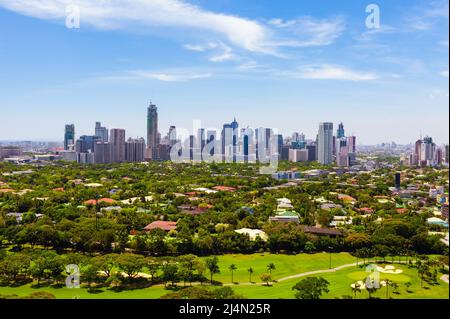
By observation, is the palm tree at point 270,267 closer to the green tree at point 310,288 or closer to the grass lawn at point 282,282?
the grass lawn at point 282,282

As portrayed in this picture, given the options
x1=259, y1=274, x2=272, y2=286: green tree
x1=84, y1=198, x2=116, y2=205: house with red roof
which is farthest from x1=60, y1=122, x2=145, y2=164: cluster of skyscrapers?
x1=259, y1=274, x2=272, y2=286: green tree

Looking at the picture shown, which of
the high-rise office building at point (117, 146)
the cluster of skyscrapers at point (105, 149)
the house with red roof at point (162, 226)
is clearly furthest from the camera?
the cluster of skyscrapers at point (105, 149)

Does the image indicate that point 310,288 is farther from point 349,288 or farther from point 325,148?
point 325,148

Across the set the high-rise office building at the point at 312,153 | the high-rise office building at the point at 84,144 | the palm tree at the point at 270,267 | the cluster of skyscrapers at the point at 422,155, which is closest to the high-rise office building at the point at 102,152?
the high-rise office building at the point at 84,144

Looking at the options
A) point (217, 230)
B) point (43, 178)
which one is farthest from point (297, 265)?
point (43, 178)

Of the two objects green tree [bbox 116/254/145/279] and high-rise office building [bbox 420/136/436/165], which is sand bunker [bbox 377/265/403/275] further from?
Result: high-rise office building [bbox 420/136/436/165]

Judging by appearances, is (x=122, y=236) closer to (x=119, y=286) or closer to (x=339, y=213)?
(x=119, y=286)
